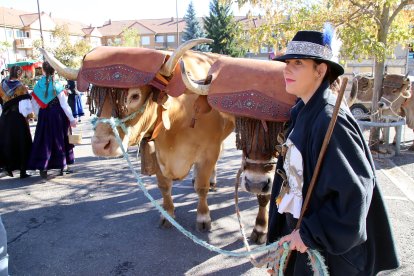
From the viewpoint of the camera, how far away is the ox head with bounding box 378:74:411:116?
7590 millimetres

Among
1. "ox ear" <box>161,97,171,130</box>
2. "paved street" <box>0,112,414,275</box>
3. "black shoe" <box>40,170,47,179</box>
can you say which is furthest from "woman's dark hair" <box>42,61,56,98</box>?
"ox ear" <box>161,97,171,130</box>

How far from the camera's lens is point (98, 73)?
302cm

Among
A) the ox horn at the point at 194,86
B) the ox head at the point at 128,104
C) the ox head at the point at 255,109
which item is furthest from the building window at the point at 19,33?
the ox head at the point at 255,109

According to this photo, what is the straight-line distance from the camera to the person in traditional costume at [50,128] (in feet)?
19.7

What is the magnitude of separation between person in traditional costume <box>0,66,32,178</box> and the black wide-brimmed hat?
19.2 feet

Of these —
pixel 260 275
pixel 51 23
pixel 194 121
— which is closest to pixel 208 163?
pixel 194 121

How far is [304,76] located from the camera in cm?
175

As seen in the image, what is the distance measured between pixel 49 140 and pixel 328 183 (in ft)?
18.9

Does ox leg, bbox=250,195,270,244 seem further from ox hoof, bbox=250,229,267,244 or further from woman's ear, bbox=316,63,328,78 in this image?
woman's ear, bbox=316,63,328,78

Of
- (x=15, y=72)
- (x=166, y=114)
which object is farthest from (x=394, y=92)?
(x=15, y=72)

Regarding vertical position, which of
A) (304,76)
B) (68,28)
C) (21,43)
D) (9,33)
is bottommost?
(304,76)

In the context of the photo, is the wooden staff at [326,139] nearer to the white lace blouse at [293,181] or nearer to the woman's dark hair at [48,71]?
the white lace blouse at [293,181]

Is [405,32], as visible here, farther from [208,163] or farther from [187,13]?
[187,13]

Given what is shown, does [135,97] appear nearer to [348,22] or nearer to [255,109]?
[255,109]
